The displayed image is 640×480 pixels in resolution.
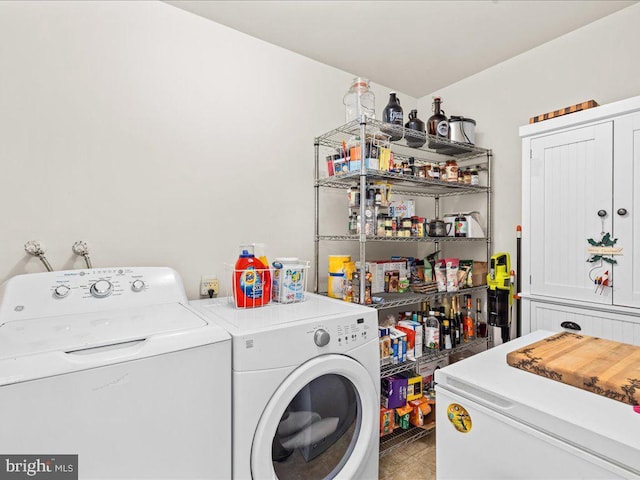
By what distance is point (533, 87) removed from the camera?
7.41ft

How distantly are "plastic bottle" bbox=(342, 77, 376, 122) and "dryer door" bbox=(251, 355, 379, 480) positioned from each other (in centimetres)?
145

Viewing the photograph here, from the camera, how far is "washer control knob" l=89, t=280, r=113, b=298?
1.41 m

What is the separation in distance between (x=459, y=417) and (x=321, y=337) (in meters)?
0.58

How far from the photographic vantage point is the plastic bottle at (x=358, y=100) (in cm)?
210

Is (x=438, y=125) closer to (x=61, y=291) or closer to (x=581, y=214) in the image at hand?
(x=581, y=214)

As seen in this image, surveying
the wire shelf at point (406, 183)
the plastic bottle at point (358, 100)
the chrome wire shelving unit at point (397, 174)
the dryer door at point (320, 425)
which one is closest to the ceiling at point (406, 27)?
the plastic bottle at point (358, 100)

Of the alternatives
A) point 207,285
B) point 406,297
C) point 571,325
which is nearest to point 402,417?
point 406,297

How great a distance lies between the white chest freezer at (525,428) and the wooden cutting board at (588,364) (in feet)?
0.08

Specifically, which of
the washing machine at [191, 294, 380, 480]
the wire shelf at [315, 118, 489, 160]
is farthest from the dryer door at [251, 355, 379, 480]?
the wire shelf at [315, 118, 489, 160]

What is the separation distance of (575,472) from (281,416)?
89 centimetres

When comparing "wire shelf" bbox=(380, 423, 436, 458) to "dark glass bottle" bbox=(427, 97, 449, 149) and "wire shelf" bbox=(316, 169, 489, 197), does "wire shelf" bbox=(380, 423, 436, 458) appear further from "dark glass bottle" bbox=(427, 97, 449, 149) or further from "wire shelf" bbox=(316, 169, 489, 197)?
"dark glass bottle" bbox=(427, 97, 449, 149)

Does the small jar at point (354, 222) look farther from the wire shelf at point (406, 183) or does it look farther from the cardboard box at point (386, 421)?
the cardboard box at point (386, 421)

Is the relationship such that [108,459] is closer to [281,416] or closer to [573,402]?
[281,416]

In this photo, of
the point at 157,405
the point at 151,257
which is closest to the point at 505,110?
the point at 151,257
